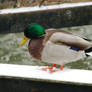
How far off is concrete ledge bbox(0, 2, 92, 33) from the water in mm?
162

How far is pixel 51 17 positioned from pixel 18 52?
1220mm

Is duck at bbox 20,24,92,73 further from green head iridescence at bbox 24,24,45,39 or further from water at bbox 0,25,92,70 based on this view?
water at bbox 0,25,92,70

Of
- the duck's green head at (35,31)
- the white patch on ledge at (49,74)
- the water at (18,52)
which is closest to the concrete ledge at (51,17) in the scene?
the water at (18,52)

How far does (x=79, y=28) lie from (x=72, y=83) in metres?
3.12

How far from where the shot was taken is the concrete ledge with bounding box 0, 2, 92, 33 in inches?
197

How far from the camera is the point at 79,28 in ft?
16.7

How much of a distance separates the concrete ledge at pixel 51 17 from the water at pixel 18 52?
0.16m

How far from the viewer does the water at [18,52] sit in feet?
11.4

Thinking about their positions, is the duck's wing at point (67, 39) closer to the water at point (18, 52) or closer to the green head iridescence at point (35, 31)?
the green head iridescence at point (35, 31)

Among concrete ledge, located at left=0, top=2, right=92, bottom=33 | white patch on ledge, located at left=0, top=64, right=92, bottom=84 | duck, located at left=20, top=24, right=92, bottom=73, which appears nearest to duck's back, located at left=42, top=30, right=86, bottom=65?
duck, located at left=20, top=24, right=92, bottom=73

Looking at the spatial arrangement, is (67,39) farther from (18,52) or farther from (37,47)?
(18,52)

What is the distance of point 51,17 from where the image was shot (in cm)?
504

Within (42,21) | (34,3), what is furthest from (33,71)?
(34,3)

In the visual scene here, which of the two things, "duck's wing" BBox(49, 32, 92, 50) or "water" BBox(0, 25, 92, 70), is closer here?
"duck's wing" BBox(49, 32, 92, 50)
